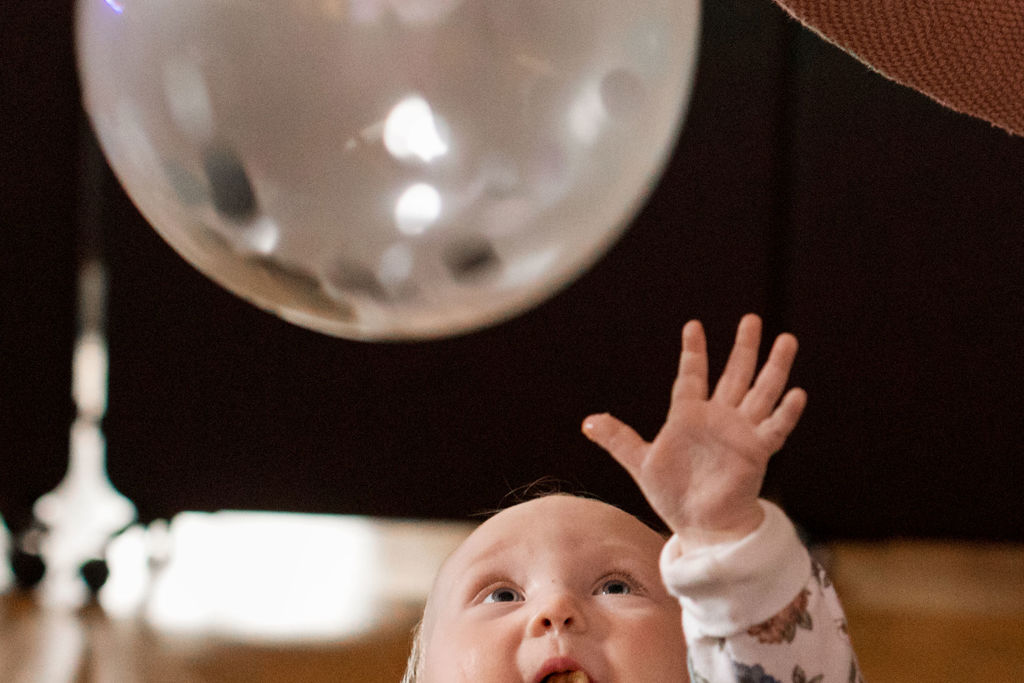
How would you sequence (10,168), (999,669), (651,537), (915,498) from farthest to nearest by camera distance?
(915,498) < (10,168) < (999,669) < (651,537)

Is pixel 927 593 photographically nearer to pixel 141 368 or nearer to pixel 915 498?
pixel 915 498

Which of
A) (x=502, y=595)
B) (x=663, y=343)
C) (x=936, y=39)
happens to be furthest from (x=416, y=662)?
(x=663, y=343)

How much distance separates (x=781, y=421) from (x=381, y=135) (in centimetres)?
23

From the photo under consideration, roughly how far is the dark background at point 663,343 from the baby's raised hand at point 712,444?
0.98 m

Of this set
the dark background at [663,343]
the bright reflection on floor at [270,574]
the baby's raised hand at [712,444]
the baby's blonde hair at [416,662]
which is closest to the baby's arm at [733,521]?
the baby's raised hand at [712,444]

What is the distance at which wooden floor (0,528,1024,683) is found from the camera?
1.21 m

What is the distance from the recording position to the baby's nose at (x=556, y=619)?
0.65m

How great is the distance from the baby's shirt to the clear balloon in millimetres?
163

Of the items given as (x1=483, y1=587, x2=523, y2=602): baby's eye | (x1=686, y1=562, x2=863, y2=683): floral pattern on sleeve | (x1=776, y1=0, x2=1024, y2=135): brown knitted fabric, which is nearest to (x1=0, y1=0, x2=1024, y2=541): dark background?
(x1=483, y1=587, x2=523, y2=602): baby's eye

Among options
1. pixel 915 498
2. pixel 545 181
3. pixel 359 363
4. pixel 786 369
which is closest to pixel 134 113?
pixel 545 181

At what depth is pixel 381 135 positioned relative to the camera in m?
0.53

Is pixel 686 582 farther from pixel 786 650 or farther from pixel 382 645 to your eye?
pixel 382 645

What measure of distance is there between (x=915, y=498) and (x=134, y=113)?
132 centimetres

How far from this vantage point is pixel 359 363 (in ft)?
5.12
